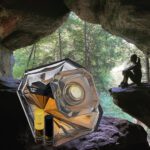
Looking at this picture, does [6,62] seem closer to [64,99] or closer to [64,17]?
[64,17]

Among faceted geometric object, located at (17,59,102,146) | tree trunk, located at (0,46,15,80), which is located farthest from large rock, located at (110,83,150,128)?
tree trunk, located at (0,46,15,80)

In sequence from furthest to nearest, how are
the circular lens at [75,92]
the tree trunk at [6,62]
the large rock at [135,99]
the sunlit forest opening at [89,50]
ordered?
the sunlit forest opening at [89,50], the tree trunk at [6,62], the large rock at [135,99], the circular lens at [75,92]

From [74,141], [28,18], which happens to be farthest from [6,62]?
[74,141]

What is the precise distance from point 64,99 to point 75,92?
14 cm

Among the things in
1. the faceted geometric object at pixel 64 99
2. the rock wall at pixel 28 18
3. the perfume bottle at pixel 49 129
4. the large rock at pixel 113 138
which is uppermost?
the rock wall at pixel 28 18

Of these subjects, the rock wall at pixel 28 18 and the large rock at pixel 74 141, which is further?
the rock wall at pixel 28 18

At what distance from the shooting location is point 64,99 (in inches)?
101

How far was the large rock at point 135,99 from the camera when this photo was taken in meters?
4.61

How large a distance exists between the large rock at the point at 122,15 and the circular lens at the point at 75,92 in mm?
2607

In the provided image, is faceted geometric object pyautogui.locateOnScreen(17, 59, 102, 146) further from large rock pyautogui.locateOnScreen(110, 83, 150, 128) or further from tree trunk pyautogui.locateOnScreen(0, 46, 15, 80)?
tree trunk pyautogui.locateOnScreen(0, 46, 15, 80)

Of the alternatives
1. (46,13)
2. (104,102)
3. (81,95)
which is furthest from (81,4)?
(104,102)

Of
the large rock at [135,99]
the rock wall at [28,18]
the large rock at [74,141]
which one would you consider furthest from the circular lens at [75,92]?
the rock wall at [28,18]

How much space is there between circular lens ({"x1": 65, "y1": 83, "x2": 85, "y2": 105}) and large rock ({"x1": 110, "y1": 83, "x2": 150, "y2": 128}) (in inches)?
85.1

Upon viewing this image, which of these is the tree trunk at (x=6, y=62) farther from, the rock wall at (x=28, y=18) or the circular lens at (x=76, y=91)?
the circular lens at (x=76, y=91)
